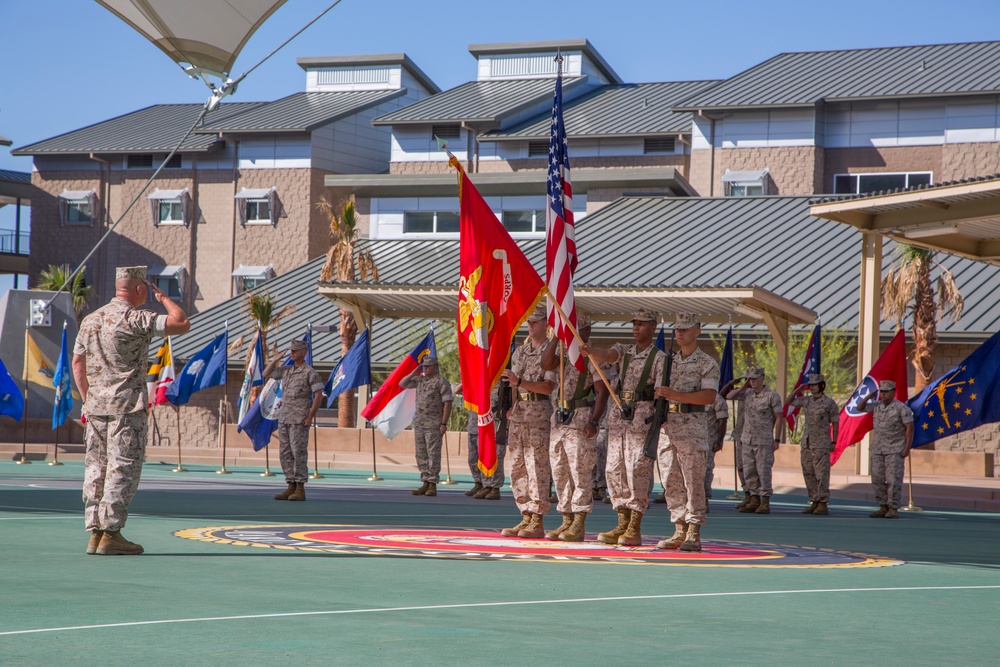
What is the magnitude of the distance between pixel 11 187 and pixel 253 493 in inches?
1752

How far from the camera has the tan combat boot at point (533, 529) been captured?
1228 centimetres

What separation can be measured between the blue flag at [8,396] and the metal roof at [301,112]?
25413 millimetres

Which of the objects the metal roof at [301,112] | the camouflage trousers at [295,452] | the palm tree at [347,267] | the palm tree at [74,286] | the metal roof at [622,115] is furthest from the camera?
the metal roof at [301,112]

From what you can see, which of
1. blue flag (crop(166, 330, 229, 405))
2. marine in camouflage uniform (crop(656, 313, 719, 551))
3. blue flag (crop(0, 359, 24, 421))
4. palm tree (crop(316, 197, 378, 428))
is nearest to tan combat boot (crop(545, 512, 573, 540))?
marine in camouflage uniform (crop(656, 313, 719, 551))

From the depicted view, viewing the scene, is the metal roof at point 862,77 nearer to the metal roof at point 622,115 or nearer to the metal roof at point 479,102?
the metal roof at point 622,115

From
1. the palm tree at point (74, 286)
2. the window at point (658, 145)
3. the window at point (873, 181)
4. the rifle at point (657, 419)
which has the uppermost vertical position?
the window at point (658, 145)

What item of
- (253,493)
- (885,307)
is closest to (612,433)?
(253,493)

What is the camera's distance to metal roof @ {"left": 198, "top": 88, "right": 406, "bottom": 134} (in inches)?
2096

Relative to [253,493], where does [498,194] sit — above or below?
above

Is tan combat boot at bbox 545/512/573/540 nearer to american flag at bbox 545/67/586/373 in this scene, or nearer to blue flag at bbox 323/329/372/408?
american flag at bbox 545/67/586/373

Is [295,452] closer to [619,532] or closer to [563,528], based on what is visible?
[563,528]

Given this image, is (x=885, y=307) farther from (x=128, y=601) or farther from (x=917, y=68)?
(x=128, y=601)

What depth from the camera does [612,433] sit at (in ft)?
39.4

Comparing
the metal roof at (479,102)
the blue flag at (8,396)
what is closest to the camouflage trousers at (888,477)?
the blue flag at (8,396)
